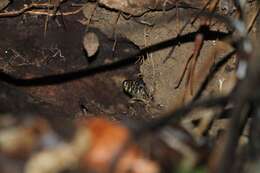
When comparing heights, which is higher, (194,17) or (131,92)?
(194,17)

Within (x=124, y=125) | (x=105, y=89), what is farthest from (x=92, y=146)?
(x=105, y=89)

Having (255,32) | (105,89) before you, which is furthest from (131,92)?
(255,32)

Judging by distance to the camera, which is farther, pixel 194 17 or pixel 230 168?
pixel 194 17

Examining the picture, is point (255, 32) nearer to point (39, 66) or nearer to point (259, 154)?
point (39, 66)

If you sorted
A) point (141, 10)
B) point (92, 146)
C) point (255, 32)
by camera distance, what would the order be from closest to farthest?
point (92, 146), point (255, 32), point (141, 10)

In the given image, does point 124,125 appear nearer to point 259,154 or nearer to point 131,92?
point 259,154

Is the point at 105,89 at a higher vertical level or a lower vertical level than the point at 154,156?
lower

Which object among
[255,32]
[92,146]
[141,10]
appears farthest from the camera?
[141,10]

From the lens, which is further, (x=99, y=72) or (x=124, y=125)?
(x=99, y=72)

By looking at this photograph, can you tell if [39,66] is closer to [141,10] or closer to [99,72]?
[99,72]
